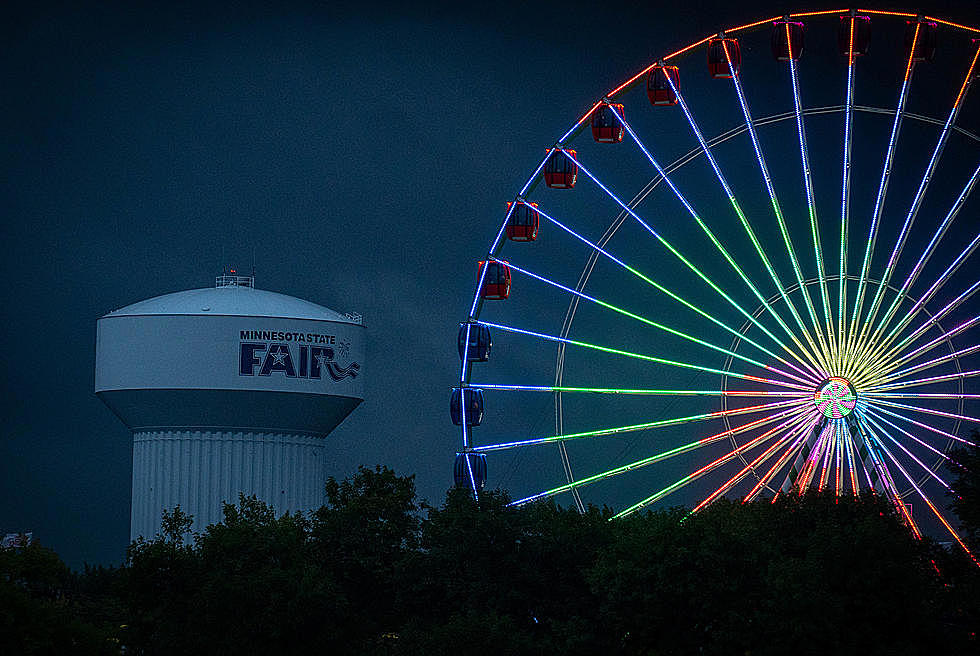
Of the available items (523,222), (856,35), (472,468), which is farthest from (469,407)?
(856,35)

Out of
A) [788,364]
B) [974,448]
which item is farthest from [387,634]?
[974,448]

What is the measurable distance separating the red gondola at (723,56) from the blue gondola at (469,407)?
12.3 m

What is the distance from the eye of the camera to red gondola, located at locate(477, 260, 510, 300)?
5391 cm

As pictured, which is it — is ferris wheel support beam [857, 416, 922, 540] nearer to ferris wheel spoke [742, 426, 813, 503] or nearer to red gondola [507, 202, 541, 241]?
ferris wheel spoke [742, 426, 813, 503]

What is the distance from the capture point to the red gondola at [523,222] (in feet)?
177

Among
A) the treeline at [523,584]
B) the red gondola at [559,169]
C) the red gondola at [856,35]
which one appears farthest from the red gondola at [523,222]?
the red gondola at [856,35]

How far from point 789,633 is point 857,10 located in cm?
1935

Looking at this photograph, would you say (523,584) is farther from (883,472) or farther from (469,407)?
(883,472)

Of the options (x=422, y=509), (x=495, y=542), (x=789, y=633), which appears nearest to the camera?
(x=789, y=633)

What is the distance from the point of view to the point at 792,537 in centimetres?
4703

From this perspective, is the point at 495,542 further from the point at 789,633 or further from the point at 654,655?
the point at 789,633

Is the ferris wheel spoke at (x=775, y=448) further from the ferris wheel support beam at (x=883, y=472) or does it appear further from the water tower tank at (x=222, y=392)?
the water tower tank at (x=222, y=392)

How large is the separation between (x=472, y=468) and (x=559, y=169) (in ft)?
31.7

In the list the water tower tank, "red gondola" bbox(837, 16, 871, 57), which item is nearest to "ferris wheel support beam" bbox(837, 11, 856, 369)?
"red gondola" bbox(837, 16, 871, 57)
